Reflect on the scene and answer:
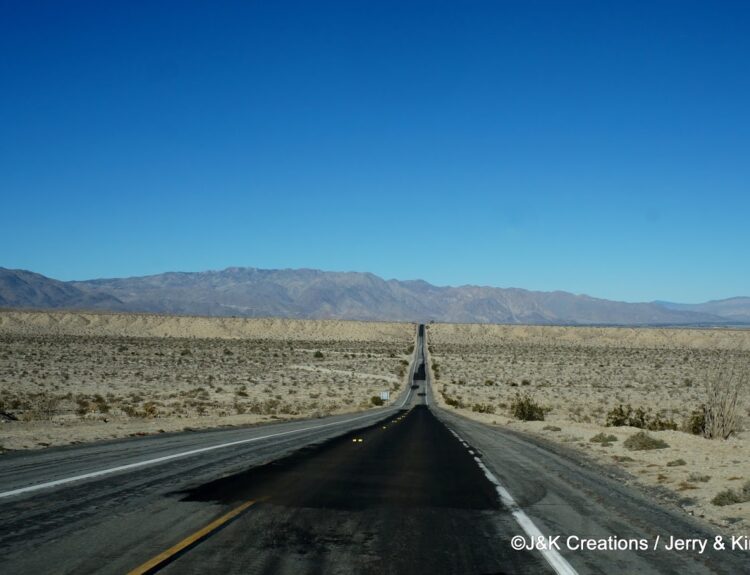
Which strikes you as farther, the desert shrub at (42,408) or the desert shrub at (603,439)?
the desert shrub at (42,408)

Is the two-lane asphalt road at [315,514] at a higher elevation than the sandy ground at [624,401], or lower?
higher

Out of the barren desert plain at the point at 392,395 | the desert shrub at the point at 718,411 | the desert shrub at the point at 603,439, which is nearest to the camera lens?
the barren desert plain at the point at 392,395

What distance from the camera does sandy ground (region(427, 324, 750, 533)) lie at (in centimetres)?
1413

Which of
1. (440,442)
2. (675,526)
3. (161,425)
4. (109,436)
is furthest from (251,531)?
(161,425)

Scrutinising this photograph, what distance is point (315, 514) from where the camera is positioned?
9344 mm

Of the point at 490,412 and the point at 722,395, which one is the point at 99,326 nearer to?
the point at 490,412

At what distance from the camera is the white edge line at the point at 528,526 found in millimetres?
7095

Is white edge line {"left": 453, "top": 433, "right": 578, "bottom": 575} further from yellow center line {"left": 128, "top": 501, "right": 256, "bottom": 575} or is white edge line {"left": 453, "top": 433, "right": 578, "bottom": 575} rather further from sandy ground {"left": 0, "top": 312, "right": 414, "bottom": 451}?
sandy ground {"left": 0, "top": 312, "right": 414, "bottom": 451}

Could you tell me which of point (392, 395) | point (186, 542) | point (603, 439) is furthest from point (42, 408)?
point (392, 395)

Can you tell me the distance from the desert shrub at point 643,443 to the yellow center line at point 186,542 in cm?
1431

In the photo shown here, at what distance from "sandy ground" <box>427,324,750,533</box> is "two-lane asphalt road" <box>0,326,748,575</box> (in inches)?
58.6

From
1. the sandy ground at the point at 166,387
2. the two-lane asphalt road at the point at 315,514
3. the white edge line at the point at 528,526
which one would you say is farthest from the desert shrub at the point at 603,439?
the sandy ground at the point at 166,387

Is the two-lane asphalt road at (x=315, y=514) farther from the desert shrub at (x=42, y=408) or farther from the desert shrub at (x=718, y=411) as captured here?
the desert shrub at (x=42, y=408)
